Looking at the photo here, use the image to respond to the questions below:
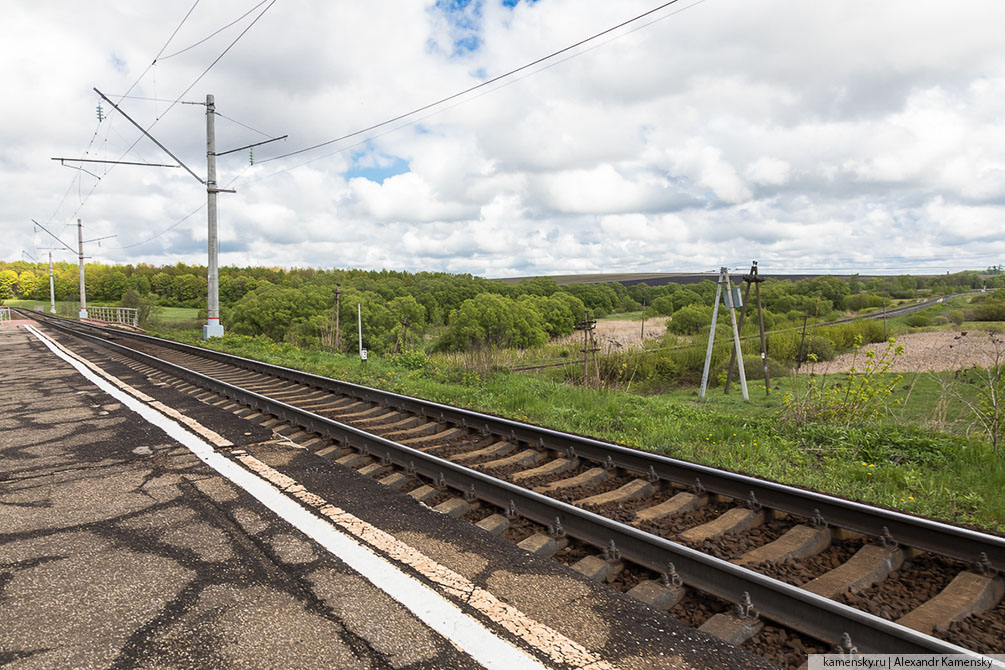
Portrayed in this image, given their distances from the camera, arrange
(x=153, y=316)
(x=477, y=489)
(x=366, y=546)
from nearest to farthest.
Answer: (x=366, y=546)
(x=477, y=489)
(x=153, y=316)

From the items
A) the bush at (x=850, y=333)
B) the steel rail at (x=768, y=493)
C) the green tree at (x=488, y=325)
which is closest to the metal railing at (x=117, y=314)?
the green tree at (x=488, y=325)

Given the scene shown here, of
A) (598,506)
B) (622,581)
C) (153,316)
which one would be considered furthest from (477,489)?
(153,316)

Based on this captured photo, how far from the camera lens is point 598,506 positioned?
15.0 ft

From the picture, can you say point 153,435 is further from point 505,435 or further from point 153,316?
point 153,316

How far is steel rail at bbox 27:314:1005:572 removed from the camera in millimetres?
3740

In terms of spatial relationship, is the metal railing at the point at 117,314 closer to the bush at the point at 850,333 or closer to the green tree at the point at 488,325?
the green tree at the point at 488,325

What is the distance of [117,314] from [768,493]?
178ft

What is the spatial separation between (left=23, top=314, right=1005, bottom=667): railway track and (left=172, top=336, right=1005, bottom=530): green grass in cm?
110

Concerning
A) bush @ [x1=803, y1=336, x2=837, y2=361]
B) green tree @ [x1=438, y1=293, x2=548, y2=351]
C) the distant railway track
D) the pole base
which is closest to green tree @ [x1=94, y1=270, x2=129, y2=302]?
green tree @ [x1=438, y1=293, x2=548, y2=351]

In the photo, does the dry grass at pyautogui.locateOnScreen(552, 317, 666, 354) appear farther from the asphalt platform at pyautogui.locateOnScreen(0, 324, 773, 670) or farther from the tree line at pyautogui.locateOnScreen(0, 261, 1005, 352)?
the asphalt platform at pyautogui.locateOnScreen(0, 324, 773, 670)

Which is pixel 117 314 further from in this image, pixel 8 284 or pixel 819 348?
pixel 8 284

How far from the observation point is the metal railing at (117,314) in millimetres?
41688

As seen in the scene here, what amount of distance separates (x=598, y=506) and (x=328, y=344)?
70.9ft

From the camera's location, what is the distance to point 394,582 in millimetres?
3580
